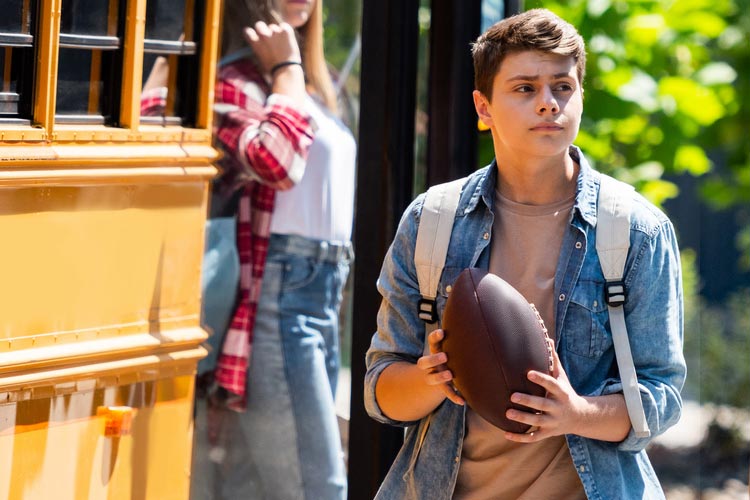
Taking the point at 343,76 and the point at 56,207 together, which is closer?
the point at 56,207

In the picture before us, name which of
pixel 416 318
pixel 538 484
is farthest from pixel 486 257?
pixel 538 484

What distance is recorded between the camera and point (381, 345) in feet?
9.18

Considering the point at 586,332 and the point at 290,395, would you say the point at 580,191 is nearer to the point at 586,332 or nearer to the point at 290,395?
the point at 586,332

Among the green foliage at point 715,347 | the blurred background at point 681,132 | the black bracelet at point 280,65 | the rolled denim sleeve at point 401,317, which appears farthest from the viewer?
the green foliage at point 715,347

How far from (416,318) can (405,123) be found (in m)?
1.28

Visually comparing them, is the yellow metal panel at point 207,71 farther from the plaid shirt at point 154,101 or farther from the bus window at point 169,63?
the plaid shirt at point 154,101

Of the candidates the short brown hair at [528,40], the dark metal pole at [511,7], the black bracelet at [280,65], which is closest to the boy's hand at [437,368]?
the short brown hair at [528,40]

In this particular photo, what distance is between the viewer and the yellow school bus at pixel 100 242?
310 cm

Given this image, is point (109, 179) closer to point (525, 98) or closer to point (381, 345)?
point (381, 345)

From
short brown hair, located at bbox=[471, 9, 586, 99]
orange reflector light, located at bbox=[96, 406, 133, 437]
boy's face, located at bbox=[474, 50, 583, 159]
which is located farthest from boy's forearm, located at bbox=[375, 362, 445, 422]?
orange reflector light, located at bbox=[96, 406, 133, 437]

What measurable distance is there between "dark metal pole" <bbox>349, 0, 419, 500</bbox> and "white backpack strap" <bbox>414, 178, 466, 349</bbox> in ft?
3.65

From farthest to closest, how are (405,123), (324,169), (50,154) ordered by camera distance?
(324,169), (405,123), (50,154)

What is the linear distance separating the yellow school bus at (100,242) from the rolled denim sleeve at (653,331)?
4.88 ft

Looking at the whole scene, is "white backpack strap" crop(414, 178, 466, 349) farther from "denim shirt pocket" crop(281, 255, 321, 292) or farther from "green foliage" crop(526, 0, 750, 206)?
"green foliage" crop(526, 0, 750, 206)
